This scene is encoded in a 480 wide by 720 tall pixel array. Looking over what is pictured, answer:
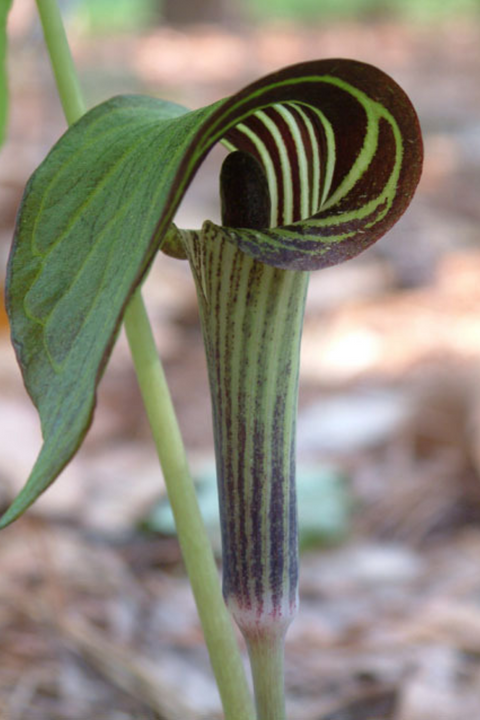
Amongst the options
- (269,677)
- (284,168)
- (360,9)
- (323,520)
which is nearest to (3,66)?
(284,168)

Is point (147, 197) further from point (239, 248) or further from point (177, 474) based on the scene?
point (177, 474)

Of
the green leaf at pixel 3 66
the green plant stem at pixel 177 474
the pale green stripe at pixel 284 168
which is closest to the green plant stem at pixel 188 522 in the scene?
the green plant stem at pixel 177 474

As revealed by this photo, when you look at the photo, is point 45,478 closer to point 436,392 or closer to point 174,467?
point 174,467

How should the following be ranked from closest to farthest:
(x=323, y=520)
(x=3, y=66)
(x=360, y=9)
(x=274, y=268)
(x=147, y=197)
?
(x=147, y=197), (x=274, y=268), (x=3, y=66), (x=323, y=520), (x=360, y=9)

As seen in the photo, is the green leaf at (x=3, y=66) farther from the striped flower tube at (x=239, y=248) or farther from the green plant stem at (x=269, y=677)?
the green plant stem at (x=269, y=677)

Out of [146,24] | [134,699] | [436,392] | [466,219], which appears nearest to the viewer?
[134,699]

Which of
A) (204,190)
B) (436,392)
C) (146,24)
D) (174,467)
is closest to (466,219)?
(204,190)

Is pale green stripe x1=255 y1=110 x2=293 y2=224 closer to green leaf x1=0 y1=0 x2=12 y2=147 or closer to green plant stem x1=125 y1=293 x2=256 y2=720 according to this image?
green plant stem x1=125 y1=293 x2=256 y2=720
